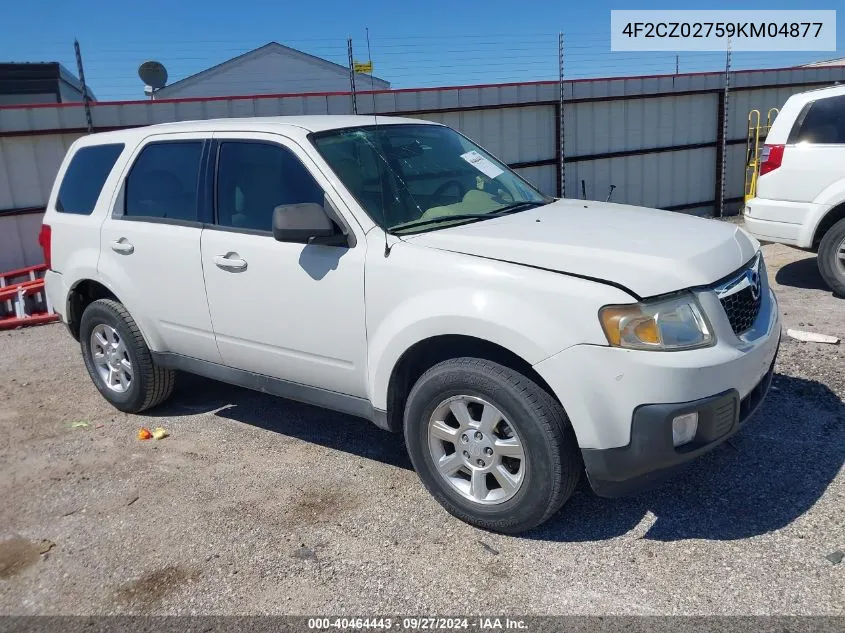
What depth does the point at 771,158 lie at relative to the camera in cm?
715

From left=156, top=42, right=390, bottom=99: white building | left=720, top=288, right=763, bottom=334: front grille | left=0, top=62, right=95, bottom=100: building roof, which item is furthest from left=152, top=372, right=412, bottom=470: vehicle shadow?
left=156, top=42, right=390, bottom=99: white building

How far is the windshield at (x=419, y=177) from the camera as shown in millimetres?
3695

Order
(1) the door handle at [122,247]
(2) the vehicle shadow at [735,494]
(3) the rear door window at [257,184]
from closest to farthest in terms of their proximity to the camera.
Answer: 1. (2) the vehicle shadow at [735,494]
2. (3) the rear door window at [257,184]
3. (1) the door handle at [122,247]

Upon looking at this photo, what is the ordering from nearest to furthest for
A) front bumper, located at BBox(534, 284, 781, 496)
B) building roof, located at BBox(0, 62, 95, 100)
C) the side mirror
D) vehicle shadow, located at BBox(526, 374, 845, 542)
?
front bumper, located at BBox(534, 284, 781, 496)
vehicle shadow, located at BBox(526, 374, 845, 542)
the side mirror
building roof, located at BBox(0, 62, 95, 100)

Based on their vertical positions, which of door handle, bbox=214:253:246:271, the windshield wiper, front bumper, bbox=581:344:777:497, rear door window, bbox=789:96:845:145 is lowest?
front bumper, bbox=581:344:777:497

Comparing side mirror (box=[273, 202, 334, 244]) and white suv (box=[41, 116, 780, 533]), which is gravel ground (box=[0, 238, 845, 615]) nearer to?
white suv (box=[41, 116, 780, 533])

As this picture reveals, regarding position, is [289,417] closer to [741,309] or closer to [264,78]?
[741,309]

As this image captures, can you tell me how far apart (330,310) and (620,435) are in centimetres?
150

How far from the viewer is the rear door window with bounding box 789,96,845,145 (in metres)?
6.81

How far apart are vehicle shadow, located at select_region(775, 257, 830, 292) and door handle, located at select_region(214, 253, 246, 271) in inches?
232

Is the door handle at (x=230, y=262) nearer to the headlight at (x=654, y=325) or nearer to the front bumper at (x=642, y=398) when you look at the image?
the front bumper at (x=642, y=398)

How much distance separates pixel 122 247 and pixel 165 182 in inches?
19.4

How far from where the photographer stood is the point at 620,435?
288 cm

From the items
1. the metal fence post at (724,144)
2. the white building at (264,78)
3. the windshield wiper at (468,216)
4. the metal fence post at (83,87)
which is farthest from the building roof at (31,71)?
the windshield wiper at (468,216)
